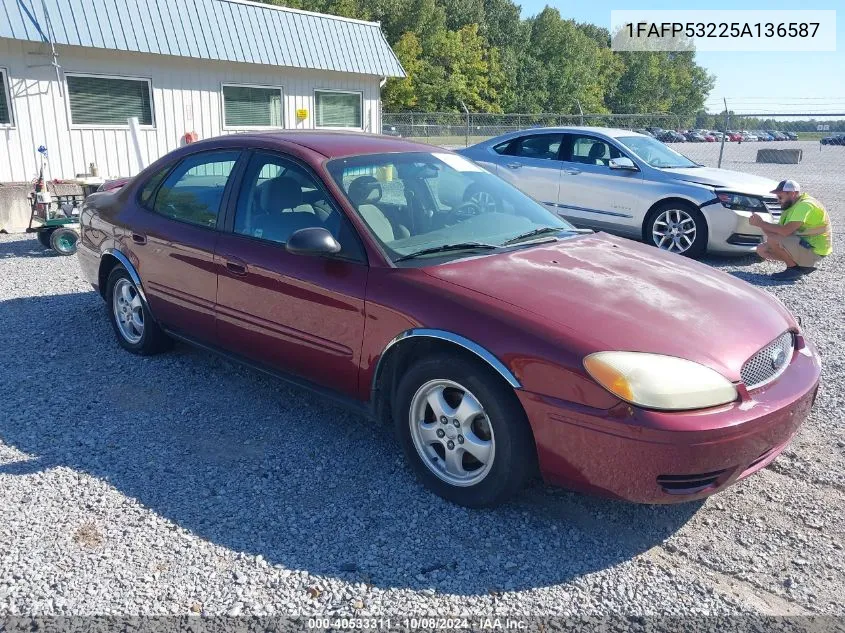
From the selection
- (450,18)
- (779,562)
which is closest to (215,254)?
(779,562)

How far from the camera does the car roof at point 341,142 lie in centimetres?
399

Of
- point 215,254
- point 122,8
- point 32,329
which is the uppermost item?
point 122,8

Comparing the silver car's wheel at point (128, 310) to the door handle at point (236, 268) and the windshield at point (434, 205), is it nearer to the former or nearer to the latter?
the door handle at point (236, 268)

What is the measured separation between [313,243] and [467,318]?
2.88ft

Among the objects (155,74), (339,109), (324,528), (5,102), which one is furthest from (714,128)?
(324,528)

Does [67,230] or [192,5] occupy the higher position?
[192,5]

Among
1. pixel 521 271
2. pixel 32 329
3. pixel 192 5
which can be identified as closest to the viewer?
pixel 521 271

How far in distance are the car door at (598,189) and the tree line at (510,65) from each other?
41.9 meters

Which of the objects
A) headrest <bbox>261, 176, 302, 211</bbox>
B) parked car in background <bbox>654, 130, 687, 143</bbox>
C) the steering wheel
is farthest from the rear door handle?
parked car in background <bbox>654, 130, 687, 143</bbox>

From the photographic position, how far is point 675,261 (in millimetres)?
3895

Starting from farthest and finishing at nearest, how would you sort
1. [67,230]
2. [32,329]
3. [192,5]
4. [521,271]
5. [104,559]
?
[192,5], [67,230], [32,329], [521,271], [104,559]

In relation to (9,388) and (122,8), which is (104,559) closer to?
(9,388)

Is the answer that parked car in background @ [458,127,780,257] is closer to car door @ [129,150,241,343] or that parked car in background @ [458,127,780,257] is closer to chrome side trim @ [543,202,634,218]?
chrome side trim @ [543,202,634,218]

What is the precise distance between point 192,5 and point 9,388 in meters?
9.48
